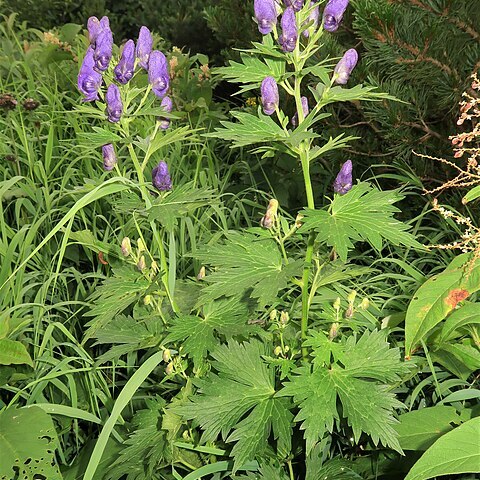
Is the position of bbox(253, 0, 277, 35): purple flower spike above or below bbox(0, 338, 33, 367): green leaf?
above

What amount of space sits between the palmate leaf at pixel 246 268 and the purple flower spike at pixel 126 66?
1.44ft

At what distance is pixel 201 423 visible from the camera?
1629mm

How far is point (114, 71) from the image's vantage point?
1704mm

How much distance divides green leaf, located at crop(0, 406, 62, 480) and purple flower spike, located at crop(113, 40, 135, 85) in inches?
33.2

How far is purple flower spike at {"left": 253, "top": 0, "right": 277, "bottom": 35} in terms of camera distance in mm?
1513

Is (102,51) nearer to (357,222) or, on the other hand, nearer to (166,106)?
(166,106)

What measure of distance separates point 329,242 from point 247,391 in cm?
43

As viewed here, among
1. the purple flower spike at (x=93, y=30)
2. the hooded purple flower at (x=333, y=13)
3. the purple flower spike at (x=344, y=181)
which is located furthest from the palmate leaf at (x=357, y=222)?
the purple flower spike at (x=93, y=30)

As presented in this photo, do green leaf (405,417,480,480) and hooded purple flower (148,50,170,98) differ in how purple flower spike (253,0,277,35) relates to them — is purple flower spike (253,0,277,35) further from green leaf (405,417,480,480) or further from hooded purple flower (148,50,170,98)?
green leaf (405,417,480,480)

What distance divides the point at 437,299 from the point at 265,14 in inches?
29.6

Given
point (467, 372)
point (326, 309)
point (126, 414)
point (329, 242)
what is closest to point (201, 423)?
point (326, 309)

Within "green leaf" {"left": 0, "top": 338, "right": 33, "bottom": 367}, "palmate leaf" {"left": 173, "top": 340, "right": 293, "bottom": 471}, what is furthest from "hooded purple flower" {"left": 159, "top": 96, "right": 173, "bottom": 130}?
"green leaf" {"left": 0, "top": 338, "right": 33, "bottom": 367}

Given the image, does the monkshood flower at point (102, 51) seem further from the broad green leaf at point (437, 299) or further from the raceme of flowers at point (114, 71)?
the broad green leaf at point (437, 299)

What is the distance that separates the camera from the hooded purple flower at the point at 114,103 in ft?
5.44
